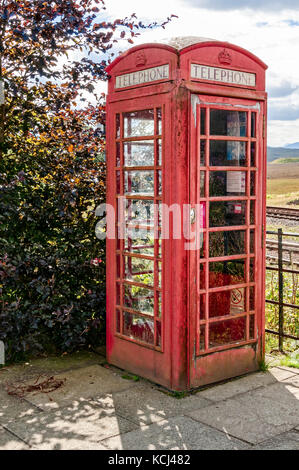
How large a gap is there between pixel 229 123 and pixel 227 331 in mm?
1778

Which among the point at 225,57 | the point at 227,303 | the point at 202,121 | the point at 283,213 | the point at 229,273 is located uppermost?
the point at 225,57

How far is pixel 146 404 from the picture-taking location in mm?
4227

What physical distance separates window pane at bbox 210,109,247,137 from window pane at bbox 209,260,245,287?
1.09 meters

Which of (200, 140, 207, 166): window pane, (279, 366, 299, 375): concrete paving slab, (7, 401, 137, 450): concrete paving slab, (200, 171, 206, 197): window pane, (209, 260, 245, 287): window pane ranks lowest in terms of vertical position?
(7, 401, 137, 450): concrete paving slab

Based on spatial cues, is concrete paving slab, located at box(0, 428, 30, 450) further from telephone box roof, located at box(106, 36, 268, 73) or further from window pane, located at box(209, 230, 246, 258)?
telephone box roof, located at box(106, 36, 268, 73)

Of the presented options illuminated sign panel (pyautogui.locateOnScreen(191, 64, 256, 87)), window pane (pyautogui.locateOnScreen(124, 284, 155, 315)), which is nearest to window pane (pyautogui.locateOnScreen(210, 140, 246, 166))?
illuminated sign panel (pyautogui.locateOnScreen(191, 64, 256, 87))

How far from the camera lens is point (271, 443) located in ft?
11.7

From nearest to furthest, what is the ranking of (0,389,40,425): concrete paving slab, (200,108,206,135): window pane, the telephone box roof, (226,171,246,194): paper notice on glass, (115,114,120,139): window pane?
(0,389,40,425): concrete paving slab, the telephone box roof, (200,108,206,135): window pane, (226,171,246,194): paper notice on glass, (115,114,120,139): window pane

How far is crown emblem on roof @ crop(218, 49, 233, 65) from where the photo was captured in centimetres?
450

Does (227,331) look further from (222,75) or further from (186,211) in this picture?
(222,75)

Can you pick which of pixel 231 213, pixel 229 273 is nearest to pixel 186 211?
Result: pixel 231 213

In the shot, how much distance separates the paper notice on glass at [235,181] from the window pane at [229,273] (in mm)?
618
